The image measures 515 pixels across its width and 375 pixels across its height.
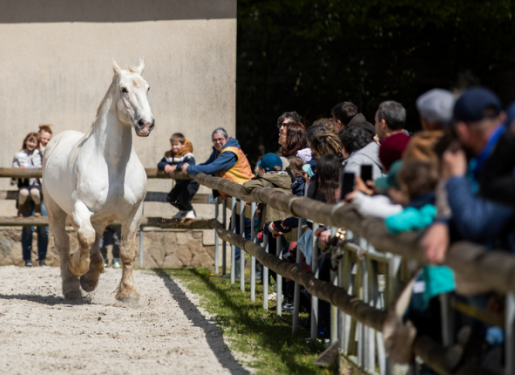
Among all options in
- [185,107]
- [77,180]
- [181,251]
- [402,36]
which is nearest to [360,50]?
[402,36]

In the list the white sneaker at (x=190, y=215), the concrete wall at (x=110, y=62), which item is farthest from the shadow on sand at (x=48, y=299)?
the concrete wall at (x=110, y=62)

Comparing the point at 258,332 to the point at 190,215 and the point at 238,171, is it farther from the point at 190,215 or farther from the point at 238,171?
the point at 190,215

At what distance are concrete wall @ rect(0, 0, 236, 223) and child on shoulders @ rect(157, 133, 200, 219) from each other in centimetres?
73

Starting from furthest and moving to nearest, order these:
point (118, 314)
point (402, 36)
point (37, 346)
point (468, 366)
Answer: point (402, 36) → point (118, 314) → point (37, 346) → point (468, 366)

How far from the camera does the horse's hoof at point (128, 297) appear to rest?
283 inches

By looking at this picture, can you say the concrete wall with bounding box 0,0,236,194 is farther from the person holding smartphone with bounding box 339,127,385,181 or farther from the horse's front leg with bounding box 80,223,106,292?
the person holding smartphone with bounding box 339,127,385,181

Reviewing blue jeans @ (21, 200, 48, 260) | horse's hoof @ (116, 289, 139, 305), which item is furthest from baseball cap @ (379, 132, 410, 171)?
blue jeans @ (21, 200, 48, 260)

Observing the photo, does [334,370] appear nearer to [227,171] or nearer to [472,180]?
[472,180]

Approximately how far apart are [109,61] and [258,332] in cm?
620

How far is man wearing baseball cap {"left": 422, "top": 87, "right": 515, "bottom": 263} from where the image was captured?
248 centimetres

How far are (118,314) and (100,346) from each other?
1326 millimetres

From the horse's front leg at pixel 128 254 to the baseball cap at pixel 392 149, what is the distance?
12.3 feet

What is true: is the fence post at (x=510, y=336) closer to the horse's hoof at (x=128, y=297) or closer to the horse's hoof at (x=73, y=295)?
the horse's hoof at (x=128, y=297)

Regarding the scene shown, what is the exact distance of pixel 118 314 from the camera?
6.61m
